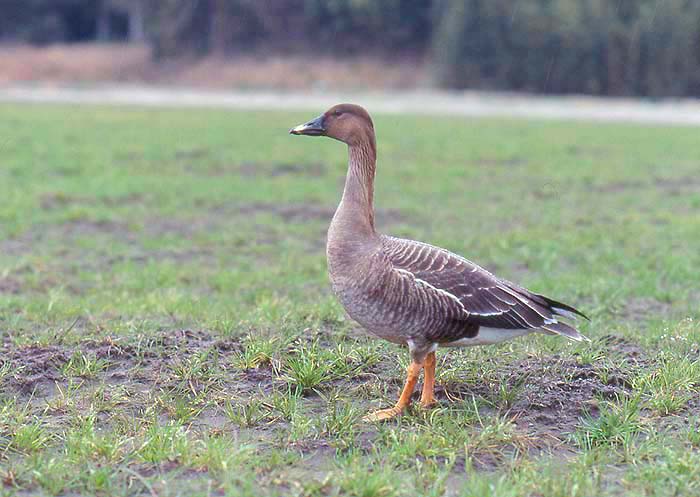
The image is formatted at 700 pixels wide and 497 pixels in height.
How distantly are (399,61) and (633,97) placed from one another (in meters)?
18.1

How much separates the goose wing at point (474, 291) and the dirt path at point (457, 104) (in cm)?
2511

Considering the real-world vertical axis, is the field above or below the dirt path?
below

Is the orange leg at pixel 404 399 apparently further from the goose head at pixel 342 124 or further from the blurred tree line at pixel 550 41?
the blurred tree line at pixel 550 41

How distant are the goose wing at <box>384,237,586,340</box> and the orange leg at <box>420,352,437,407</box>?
40cm

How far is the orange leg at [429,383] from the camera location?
16.3 feet

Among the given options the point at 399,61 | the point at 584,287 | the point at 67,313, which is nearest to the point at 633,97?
the point at 399,61

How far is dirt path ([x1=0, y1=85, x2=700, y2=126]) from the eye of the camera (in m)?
30.9

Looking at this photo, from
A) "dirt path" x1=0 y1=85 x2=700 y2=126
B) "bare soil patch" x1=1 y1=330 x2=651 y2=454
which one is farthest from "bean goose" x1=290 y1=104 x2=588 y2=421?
"dirt path" x1=0 y1=85 x2=700 y2=126

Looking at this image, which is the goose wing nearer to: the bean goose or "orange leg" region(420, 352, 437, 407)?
the bean goose

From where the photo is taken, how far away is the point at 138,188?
13.5 metres

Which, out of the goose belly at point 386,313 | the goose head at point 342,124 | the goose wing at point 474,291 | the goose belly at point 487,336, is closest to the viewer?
the goose belly at point 386,313

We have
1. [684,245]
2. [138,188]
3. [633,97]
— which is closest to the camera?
[684,245]

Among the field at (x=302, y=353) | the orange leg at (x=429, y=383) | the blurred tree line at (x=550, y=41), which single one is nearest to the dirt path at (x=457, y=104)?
the blurred tree line at (x=550, y=41)

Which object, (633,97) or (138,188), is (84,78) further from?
(138,188)
